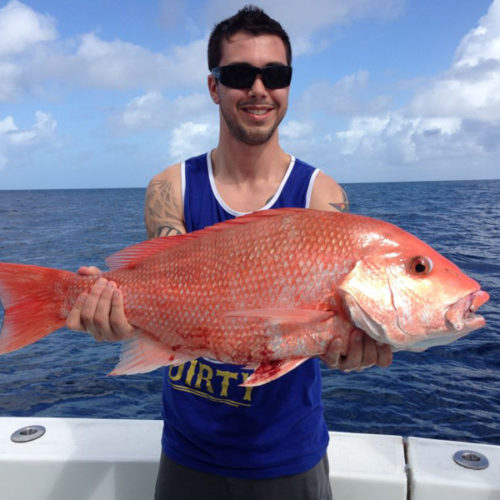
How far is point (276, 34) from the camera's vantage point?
9.04 ft

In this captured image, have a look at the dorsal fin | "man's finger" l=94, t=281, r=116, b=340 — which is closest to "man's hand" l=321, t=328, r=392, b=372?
the dorsal fin

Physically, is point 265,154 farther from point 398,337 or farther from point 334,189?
point 398,337

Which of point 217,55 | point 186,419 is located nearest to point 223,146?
point 217,55

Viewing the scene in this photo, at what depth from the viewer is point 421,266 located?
2.05m

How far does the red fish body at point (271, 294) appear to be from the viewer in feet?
6.54

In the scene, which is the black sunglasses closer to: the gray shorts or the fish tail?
the fish tail

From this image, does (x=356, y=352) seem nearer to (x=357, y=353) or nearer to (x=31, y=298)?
(x=357, y=353)

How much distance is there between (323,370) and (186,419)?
19.0 feet

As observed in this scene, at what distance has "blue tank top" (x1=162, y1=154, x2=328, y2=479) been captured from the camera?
2.42 meters

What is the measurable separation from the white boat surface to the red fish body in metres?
1.24

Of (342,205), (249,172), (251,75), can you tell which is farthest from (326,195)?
(251,75)

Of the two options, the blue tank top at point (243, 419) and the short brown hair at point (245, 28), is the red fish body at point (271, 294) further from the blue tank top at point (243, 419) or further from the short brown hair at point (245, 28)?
the short brown hair at point (245, 28)

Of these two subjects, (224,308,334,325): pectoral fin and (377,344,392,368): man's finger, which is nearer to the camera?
(224,308,334,325): pectoral fin

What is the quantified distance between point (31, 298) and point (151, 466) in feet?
4.79
